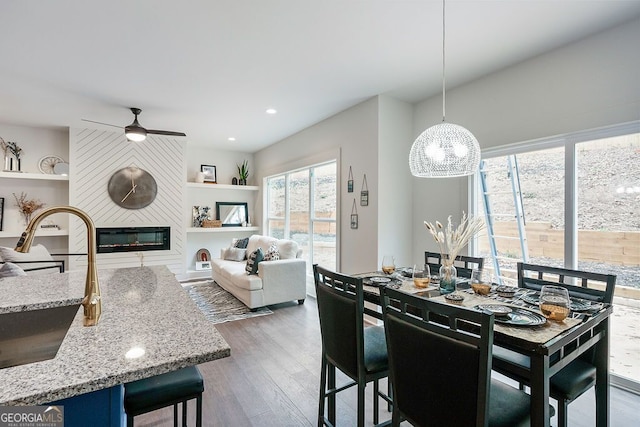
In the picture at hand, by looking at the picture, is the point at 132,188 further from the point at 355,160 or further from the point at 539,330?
the point at 539,330

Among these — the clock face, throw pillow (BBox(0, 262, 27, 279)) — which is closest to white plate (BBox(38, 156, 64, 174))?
the clock face

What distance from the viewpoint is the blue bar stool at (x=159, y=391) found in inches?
49.3

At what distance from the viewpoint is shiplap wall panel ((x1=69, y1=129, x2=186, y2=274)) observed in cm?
513

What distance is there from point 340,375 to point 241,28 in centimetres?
291

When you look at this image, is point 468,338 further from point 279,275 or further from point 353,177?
point 279,275

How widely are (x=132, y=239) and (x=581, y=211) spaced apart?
20.4ft

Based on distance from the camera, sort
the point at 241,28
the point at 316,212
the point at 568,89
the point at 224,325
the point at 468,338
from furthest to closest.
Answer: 1. the point at 316,212
2. the point at 224,325
3. the point at 568,89
4. the point at 241,28
5. the point at 468,338

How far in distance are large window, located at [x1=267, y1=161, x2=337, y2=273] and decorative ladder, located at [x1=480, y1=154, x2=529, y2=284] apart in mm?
2030

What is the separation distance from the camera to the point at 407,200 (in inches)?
158

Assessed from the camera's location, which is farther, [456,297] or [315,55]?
[315,55]

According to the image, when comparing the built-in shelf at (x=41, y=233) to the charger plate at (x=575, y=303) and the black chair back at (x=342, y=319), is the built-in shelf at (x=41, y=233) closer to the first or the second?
the black chair back at (x=342, y=319)

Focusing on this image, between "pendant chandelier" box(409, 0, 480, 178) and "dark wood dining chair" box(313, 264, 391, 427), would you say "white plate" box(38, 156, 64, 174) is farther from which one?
"pendant chandelier" box(409, 0, 480, 178)

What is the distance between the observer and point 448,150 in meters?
2.14

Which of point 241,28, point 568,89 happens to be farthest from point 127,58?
point 568,89
